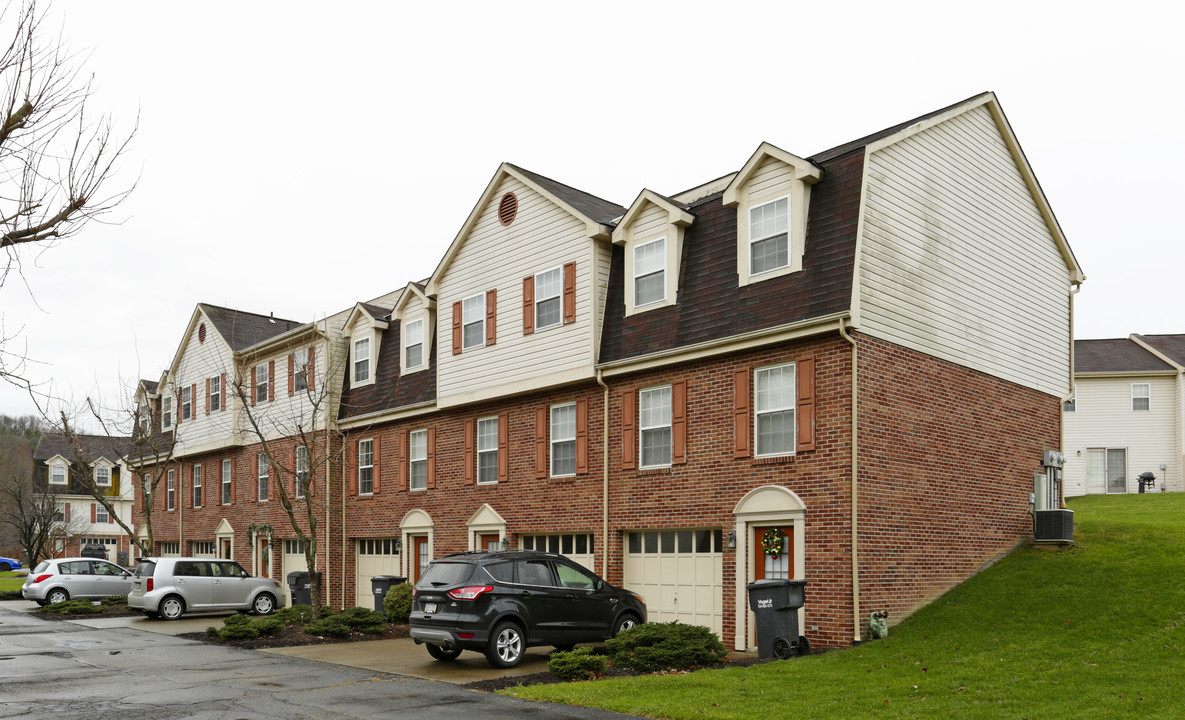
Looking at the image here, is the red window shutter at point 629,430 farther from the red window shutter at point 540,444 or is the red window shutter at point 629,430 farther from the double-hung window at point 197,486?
the double-hung window at point 197,486

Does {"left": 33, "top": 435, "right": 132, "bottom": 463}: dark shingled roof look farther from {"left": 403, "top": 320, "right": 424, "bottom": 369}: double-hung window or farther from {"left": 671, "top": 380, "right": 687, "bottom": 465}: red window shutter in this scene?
{"left": 671, "top": 380, "right": 687, "bottom": 465}: red window shutter

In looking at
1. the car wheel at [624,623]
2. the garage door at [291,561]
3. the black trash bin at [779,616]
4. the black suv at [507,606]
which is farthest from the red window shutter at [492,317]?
the garage door at [291,561]

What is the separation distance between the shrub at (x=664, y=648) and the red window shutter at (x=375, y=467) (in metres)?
13.4

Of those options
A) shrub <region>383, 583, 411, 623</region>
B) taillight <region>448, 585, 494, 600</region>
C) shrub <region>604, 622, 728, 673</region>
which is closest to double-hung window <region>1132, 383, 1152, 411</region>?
shrub <region>383, 583, 411, 623</region>

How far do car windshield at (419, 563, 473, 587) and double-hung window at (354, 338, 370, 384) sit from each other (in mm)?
13555

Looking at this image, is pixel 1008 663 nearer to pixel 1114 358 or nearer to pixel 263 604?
pixel 263 604

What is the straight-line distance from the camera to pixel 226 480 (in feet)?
117

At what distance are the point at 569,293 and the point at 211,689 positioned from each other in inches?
419

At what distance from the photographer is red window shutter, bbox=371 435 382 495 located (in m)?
27.8

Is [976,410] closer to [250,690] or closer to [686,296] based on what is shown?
[686,296]

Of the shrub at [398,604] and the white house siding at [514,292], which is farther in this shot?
the shrub at [398,604]

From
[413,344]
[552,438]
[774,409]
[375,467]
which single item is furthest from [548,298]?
[375,467]

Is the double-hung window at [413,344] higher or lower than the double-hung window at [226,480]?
higher

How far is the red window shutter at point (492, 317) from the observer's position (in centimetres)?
2329
